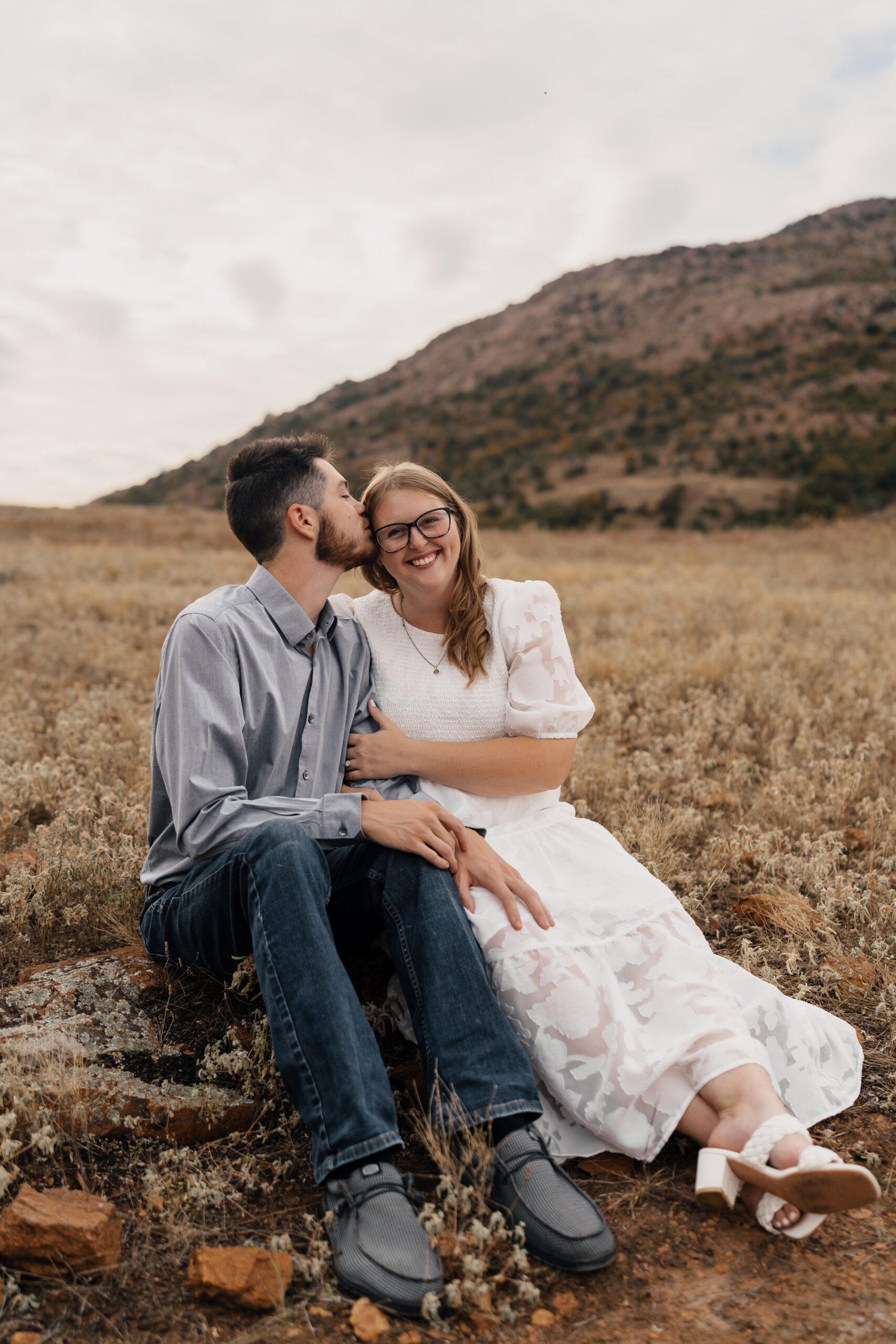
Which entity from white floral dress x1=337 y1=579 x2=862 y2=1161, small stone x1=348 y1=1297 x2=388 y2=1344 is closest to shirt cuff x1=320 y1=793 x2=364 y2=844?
white floral dress x1=337 y1=579 x2=862 y2=1161

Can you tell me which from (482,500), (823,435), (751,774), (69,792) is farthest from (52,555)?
(823,435)

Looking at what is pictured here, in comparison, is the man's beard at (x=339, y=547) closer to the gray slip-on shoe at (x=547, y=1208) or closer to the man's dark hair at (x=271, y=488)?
the man's dark hair at (x=271, y=488)

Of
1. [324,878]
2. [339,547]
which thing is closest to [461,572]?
[339,547]

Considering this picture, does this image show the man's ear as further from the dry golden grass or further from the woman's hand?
the dry golden grass

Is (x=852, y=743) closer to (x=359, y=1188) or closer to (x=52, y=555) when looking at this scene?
(x=359, y=1188)

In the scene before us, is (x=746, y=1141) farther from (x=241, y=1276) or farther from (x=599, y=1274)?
(x=241, y=1276)

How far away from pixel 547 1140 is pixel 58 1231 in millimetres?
1281

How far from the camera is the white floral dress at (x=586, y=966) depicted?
2408mm

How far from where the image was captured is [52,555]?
15414mm

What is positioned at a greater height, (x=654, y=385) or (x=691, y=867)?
(x=654, y=385)

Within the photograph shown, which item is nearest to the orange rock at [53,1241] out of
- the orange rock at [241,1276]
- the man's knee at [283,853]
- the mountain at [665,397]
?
the orange rock at [241,1276]

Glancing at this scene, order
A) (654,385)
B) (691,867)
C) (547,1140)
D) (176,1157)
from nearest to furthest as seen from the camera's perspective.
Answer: (176,1157) < (547,1140) < (691,867) < (654,385)

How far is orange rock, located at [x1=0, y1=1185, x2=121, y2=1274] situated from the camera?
1.91m

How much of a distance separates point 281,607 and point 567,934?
1458 mm
